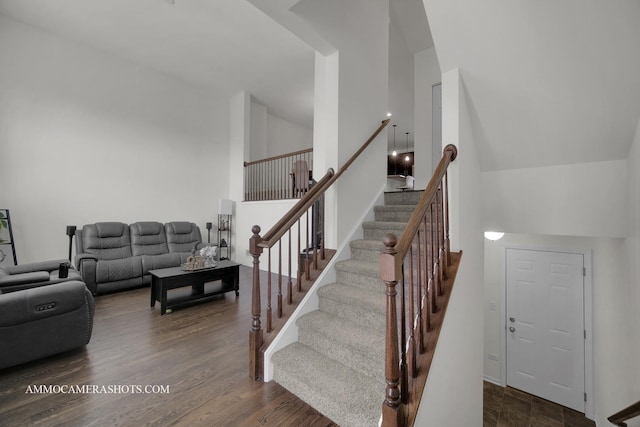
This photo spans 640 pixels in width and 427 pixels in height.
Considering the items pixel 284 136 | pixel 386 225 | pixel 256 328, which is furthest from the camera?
pixel 284 136

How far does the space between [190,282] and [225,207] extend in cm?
300

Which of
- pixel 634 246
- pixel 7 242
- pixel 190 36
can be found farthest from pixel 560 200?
pixel 7 242

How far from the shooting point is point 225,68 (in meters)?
5.46

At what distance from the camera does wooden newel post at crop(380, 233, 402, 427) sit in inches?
50.5

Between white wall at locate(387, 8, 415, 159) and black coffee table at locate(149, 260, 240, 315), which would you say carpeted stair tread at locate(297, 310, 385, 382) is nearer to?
black coffee table at locate(149, 260, 240, 315)

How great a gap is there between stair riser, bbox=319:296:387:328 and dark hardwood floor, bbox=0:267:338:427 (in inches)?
27.3

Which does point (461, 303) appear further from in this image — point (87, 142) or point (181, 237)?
point (87, 142)

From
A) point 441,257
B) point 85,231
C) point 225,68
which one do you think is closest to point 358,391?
point 441,257

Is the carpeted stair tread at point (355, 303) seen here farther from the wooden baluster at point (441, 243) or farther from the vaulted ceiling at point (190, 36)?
the vaulted ceiling at point (190, 36)

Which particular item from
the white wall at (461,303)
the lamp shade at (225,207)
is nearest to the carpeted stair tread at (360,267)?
the white wall at (461,303)

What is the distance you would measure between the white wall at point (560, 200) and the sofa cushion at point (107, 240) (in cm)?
541

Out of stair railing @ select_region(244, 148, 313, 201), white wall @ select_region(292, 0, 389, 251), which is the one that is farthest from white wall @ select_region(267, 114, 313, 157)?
white wall @ select_region(292, 0, 389, 251)

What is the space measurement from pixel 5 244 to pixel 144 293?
6.52 feet

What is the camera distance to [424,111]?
5375 millimetres
